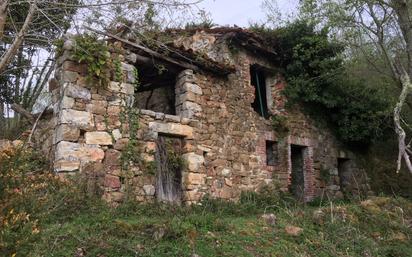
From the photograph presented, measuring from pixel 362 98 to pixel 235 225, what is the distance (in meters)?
7.41

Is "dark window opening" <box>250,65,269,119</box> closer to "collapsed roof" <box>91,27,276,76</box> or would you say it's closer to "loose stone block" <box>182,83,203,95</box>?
"collapsed roof" <box>91,27,276,76</box>

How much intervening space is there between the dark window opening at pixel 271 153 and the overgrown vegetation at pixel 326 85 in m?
1.39

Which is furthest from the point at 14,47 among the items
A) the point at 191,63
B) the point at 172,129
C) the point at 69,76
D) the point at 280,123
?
the point at 280,123

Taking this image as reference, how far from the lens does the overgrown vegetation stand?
12203 mm

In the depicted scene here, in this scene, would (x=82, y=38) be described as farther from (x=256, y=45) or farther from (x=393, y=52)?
(x=393, y=52)

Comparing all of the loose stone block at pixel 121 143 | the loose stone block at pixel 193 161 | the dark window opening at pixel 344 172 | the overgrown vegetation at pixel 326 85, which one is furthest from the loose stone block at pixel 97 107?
the dark window opening at pixel 344 172

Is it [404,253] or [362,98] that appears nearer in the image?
[404,253]

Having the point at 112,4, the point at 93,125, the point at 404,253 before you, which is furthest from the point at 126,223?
the point at 404,253

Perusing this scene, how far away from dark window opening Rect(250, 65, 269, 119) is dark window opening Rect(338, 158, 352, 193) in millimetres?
3160

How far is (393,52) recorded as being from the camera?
12.2 metres

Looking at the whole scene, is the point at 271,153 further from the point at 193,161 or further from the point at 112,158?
the point at 112,158

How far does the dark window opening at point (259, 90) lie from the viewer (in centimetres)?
1216

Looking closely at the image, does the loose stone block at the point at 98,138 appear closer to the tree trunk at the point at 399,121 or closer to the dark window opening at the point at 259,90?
the dark window opening at the point at 259,90

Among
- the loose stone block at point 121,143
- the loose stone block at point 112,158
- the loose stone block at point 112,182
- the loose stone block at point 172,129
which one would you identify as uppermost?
the loose stone block at point 172,129
